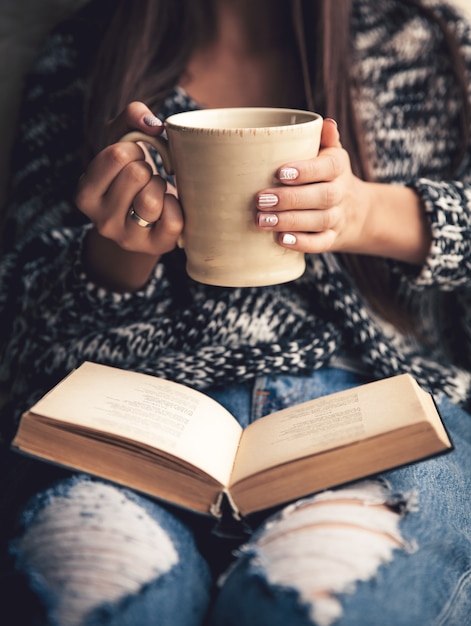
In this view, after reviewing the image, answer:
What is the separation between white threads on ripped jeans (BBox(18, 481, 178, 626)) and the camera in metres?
0.53

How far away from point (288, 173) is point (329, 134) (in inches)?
4.1

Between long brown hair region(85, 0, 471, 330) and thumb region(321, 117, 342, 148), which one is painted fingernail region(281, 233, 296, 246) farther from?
long brown hair region(85, 0, 471, 330)

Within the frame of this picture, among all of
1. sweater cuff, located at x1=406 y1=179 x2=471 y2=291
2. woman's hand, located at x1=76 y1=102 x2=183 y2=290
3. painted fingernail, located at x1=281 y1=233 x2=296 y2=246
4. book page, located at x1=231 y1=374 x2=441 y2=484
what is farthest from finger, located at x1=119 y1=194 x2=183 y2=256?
sweater cuff, located at x1=406 y1=179 x2=471 y2=291

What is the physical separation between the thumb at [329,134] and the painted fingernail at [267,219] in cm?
12

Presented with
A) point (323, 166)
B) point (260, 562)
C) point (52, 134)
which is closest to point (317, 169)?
point (323, 166)

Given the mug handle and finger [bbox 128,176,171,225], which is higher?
the mug handle

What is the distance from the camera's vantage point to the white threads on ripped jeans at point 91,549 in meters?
0.53

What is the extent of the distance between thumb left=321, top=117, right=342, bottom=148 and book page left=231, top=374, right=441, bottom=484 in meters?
0.24

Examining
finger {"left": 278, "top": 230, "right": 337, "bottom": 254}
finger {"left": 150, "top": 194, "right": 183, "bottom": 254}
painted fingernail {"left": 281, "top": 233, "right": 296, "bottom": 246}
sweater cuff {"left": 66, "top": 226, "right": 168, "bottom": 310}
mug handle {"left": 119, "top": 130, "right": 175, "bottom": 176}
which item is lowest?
sweater cuff {"left": 66, "top": 226, "right": 168, "bottom": 310}

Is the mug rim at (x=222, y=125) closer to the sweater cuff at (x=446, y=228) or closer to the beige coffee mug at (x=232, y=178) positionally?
the beige coffee mug at (x=232, y=178)

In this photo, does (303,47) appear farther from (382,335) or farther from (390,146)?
(382,335)

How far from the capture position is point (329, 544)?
1.79ft

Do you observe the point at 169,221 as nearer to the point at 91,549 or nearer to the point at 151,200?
the point at 151,200

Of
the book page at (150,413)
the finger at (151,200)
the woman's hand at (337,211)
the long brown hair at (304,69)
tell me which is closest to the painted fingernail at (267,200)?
the woman's hand at (337,211)
